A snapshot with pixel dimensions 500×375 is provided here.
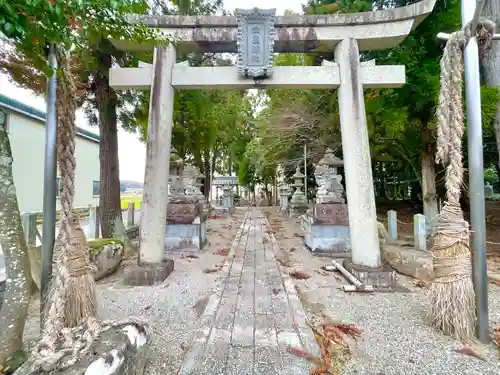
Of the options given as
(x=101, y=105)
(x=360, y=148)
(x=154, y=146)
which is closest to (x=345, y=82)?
(x=360, y=148)

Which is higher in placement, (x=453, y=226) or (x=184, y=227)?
(x=453, y=226)

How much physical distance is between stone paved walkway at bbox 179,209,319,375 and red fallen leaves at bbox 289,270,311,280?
301 millimetres

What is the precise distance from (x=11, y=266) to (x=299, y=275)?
3519 millimetres

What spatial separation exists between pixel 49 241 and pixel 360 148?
12.6ft

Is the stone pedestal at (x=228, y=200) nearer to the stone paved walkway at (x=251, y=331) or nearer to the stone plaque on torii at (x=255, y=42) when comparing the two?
the stone paved walkway at (x=251, y=331)

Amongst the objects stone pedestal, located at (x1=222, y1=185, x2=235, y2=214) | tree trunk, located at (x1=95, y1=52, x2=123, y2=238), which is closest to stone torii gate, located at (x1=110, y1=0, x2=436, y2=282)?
tree trunk, located at (x1=95, y1=52, x2=123, y2=238)

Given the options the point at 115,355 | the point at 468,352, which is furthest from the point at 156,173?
the point at 468,352

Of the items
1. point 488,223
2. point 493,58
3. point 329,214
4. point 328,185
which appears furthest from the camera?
point 488,223

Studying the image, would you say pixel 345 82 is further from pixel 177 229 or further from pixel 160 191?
pixel 177 229

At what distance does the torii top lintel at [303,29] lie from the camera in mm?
3875

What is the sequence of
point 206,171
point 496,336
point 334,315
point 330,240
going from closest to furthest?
1. point 496,336
2. point 334,315
3. point 330,240
4. point 206,171

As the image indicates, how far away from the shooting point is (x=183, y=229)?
19.1 ft

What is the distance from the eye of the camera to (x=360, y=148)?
3812mm

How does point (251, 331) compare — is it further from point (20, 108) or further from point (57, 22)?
point (20, 108)
